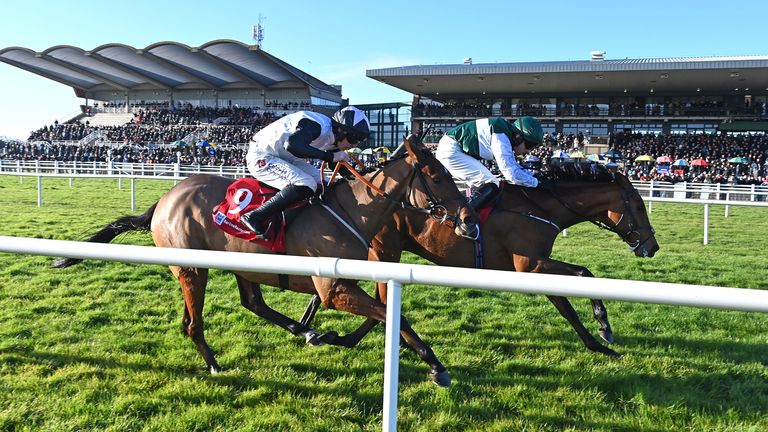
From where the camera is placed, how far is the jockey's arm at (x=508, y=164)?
13.6 ft

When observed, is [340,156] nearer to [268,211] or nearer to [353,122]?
[353,122]

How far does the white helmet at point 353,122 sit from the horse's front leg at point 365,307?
97 cm

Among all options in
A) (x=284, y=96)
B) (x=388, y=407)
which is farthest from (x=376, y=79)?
(x=388, y=407)

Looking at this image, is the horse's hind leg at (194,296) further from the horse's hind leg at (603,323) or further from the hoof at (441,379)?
the horse's hind leg at (603,323)

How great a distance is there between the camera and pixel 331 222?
3211 mm

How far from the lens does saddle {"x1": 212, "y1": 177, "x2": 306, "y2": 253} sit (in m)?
3.22

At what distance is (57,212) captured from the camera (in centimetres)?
1006

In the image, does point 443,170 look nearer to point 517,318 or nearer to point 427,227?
point 427,227

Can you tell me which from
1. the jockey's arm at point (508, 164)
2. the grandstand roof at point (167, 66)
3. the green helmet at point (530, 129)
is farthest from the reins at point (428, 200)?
the grandstand roof at point (167, 66)

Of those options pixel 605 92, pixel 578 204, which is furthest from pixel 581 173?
pixel 605 92

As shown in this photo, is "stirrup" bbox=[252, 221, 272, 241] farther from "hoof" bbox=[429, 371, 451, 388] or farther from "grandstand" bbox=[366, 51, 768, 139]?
"grandstand" bbox=[366, 51, 768, 139]

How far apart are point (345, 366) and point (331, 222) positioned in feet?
2.79

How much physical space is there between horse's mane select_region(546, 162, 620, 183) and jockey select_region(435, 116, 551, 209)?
0.20 metres

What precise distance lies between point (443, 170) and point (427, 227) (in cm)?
86
